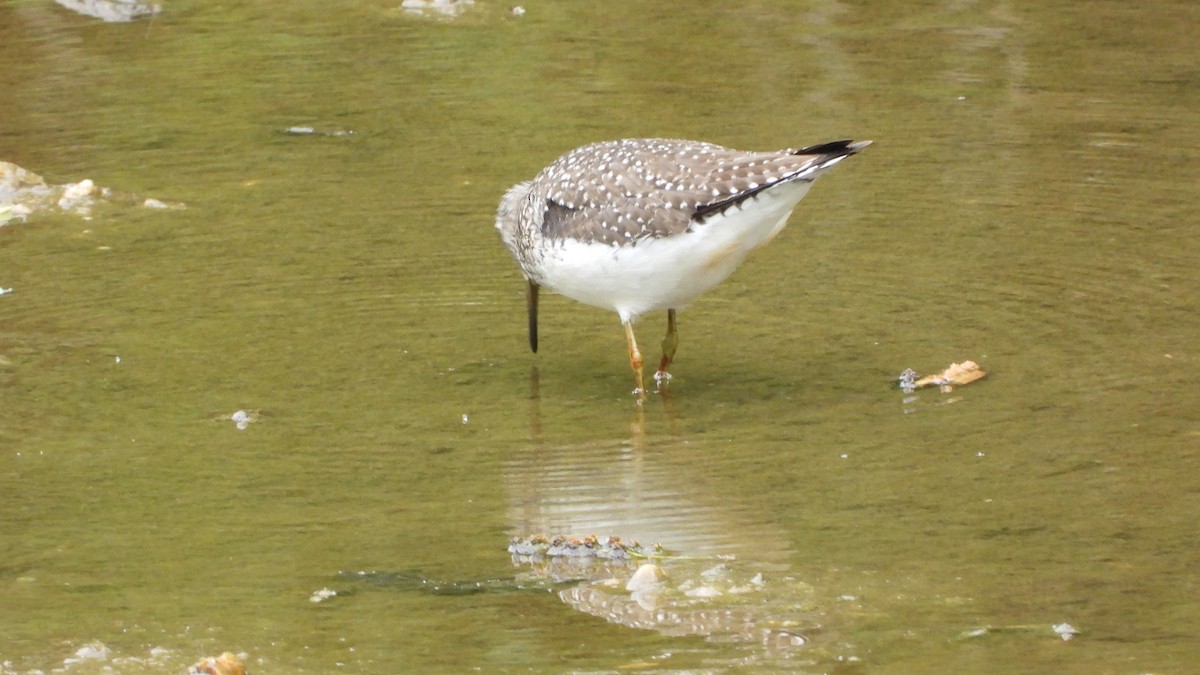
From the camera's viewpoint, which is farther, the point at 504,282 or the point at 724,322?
the point at 504,282

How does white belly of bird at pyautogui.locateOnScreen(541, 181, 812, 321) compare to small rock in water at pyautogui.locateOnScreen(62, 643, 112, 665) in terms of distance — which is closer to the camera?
small rock in water at pyautogui.locateOnScreen(62, 643, 112, 665)

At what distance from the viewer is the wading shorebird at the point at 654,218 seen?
23.2 feet

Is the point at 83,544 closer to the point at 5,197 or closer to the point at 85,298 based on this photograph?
the point at 85,298

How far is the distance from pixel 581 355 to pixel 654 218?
1156 mm

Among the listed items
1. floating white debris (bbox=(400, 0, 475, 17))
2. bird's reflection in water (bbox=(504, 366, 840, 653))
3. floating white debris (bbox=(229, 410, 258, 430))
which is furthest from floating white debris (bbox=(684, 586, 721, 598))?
floating white debris (bbox=(400, 0, 475, 17))

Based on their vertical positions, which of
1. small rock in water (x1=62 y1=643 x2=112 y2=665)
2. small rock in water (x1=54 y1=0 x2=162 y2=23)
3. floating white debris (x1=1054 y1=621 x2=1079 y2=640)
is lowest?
small rock in water (x1=62 y1=643 x2=112 y2=665)

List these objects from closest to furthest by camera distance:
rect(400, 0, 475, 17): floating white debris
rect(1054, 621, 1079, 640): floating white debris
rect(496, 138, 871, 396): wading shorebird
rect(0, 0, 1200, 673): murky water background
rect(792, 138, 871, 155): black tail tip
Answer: rect(1054, 621, 1079, 640): floating white debris, rect(0, 0, 1200, 673): murky water background, rect(792, 138, 871, 155): black tail tip, rect(496, 138, 871, 396): wading shorebird, rect(400, 0, 475, 17): floating white debris

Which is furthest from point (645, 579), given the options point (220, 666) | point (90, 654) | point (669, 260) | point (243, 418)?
point (243, 418)

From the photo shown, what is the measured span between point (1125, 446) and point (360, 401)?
3.04 meters

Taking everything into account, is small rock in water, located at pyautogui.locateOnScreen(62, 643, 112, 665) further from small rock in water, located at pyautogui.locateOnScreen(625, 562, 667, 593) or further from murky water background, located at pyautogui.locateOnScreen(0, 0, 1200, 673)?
small rock in water, located at pyautogui.locateOnScreen(625, 562, 667, 593)

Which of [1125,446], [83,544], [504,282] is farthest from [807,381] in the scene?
[83,544]

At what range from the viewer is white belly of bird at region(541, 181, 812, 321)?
717 cm

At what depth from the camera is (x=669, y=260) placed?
733 centimetres

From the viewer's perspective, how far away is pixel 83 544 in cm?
607
